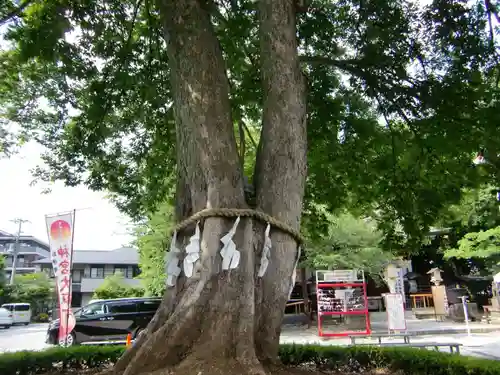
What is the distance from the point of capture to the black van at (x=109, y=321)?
13.2 metres

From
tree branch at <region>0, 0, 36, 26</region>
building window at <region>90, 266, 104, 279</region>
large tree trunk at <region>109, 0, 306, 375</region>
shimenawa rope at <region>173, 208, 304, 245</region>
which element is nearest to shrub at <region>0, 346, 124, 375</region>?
large tree trunk at <region>109, 0, 306, 375</region>

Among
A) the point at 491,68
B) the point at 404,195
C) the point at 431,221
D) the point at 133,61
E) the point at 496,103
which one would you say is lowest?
the point at 431,221

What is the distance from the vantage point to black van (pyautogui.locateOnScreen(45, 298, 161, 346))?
13.2 meters

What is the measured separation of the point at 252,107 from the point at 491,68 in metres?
3.70

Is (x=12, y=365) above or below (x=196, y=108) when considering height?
below

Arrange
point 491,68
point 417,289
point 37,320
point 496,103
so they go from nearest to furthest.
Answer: point 496,103 → point 491,68 → point 417,289 → point 37,320

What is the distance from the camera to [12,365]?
16.5 ft

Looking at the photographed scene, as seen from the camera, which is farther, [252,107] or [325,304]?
[325,304]

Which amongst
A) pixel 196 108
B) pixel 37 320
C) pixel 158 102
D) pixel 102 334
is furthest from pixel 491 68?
pixel 37 320

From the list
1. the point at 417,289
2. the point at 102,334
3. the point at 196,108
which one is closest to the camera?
the point at 196,108

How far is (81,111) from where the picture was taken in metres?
8.01

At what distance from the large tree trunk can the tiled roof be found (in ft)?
112

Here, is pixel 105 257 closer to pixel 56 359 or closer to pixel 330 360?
pixel 56 359

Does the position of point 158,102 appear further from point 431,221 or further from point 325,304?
point 325,304
